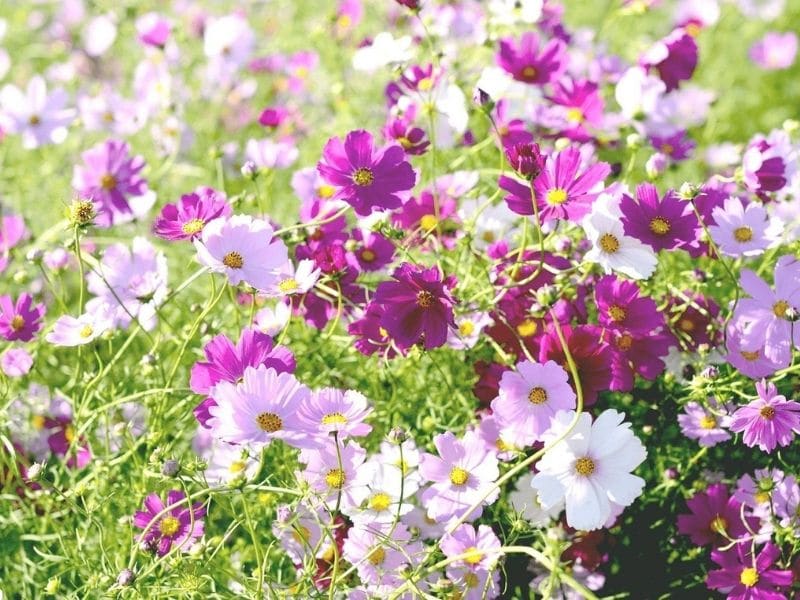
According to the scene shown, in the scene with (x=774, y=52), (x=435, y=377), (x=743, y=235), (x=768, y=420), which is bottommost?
(x=774, y=52)

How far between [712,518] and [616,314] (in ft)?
0.96

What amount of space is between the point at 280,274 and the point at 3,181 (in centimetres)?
121

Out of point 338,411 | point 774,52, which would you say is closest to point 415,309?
point 338,411

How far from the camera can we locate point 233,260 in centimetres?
100

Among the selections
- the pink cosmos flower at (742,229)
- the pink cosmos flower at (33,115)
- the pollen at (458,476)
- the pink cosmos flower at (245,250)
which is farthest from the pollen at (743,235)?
the pink cosmos flower at (33,115)

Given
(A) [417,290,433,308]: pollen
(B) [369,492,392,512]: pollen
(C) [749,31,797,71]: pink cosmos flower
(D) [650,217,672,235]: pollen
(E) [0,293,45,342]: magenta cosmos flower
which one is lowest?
(C) [749,31,797,71]: pink cosmos flower

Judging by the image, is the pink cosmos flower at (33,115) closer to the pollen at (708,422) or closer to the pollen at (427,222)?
the pollen at (427,222)

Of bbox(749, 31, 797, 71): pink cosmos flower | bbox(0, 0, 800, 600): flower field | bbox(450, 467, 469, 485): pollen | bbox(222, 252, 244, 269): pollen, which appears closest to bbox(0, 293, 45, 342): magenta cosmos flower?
bbox(0, 0, 800, 600): flower field

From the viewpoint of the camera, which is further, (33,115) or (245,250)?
(33,115)

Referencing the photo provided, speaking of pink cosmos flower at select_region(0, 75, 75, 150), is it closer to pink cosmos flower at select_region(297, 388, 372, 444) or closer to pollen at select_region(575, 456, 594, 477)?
pink cosmos flower at select_region(297, 388, 372, 444)

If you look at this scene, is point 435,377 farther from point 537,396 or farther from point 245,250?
point 245,250

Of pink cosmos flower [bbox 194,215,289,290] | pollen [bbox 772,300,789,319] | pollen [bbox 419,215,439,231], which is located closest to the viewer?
pink cosmos flower [bbox 194,215,289,290]

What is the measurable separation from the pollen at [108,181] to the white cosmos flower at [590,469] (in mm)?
864

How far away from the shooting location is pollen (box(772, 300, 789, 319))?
3.61 feet
